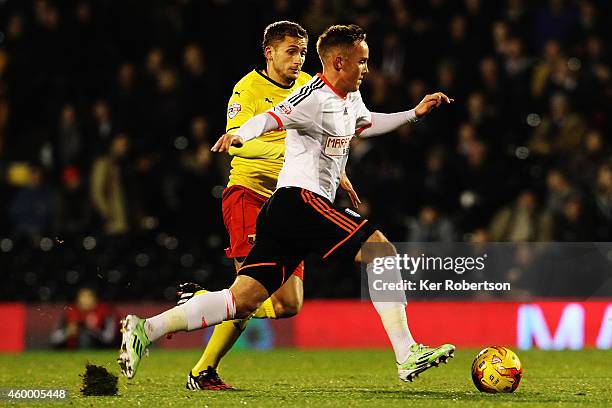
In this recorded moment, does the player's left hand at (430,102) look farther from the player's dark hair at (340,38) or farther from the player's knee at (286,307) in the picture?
the player's knee at (286,307)

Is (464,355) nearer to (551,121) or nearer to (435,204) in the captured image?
(435,204)

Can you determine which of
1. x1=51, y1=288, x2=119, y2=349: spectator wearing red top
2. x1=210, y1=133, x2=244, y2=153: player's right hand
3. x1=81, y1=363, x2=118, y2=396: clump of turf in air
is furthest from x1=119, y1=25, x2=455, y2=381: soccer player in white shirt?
x1=51, y1=288, x2=119, y2=349: spectator wearing red top

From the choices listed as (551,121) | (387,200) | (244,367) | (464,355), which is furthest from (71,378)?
(551,121)

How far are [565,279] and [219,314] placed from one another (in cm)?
603

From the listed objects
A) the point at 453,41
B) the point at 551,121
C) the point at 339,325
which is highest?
the point at 453,41

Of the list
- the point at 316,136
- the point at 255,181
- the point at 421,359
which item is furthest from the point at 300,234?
the point at 255,181

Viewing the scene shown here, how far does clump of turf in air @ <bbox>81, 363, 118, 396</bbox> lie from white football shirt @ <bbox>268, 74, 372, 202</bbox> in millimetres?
1521

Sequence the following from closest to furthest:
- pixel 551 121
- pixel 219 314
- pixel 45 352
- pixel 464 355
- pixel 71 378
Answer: pixel 219 314 < pixel 71 378 < pixel 464 355 < pixel 45 352 < pixel 551 121

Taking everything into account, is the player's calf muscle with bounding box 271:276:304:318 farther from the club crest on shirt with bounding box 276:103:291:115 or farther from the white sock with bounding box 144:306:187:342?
the club crest on shirt with bounding box 276:103:291:115

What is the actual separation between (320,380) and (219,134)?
5353 mm

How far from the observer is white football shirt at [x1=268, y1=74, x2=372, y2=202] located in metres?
7.41

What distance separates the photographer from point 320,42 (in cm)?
762

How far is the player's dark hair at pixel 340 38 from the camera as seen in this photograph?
7543 mm

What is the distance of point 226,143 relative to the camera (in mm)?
6805
